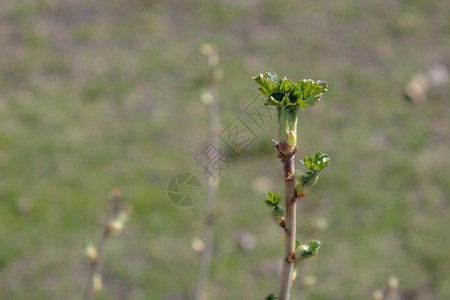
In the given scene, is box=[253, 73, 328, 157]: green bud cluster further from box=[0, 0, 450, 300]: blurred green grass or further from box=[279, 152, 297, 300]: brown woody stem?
box=[0, 0, 450, 300]: blurred green grass

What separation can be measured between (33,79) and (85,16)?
134 centimetres

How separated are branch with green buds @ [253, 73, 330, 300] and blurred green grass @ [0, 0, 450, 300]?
1727 millimetres

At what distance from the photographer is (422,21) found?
621 cm

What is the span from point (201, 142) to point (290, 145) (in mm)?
4036

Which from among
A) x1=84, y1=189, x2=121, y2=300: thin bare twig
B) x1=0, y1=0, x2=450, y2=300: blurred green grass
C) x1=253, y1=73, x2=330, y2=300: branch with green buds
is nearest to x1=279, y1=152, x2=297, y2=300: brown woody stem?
x1=253, y1=73, x2=330, y2=300: branch with green buds

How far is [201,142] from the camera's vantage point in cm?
481

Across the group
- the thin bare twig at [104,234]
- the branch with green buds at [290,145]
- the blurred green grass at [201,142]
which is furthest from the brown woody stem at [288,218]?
the blurred green grass at [201,142]

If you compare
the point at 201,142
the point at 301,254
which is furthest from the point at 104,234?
the point at 201,142

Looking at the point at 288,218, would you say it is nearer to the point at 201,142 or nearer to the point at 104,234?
the point at 104,234

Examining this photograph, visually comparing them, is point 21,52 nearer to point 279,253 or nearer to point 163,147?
point 163,147

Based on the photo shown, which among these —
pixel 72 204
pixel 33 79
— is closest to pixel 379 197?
pixel 72 204

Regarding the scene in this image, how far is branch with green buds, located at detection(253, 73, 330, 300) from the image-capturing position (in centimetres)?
80

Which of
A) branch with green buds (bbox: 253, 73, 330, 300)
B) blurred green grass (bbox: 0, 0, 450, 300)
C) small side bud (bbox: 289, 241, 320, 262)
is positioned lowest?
small side bud (bbox: 289, 241, 320, 262)

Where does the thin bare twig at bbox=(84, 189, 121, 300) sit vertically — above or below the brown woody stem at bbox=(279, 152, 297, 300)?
above
